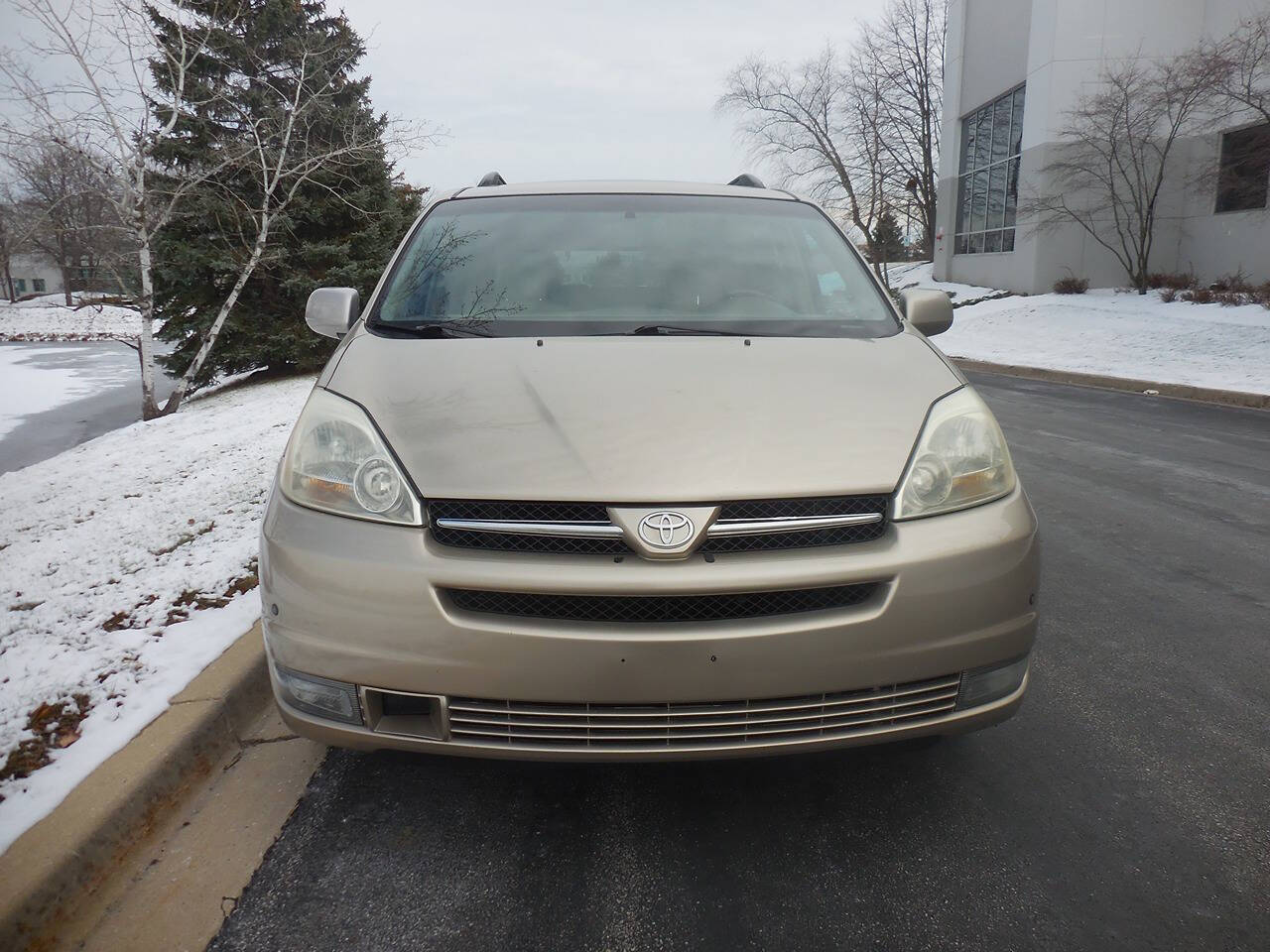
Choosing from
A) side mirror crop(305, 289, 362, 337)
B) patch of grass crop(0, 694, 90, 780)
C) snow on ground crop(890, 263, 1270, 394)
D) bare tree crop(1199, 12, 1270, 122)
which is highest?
bare tree crop(1199, 12, 1270, 122)

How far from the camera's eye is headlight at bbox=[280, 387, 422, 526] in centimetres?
206

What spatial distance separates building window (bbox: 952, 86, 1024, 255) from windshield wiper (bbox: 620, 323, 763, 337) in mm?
26009

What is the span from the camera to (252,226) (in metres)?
14.3

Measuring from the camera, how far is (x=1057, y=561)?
439cm

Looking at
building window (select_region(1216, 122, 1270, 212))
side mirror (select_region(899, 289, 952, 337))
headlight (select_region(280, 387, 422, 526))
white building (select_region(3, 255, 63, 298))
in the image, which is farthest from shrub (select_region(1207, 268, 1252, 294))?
white building (select_region(3, 255, 63, 298))

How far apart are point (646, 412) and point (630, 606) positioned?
1.73ft

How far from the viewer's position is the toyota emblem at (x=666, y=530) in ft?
6.31

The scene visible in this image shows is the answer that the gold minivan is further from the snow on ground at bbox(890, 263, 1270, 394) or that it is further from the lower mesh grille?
the snow on ground at bbox(890, 263, 1270, 394)

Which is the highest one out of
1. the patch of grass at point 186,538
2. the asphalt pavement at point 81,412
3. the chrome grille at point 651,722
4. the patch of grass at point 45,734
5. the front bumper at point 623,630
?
the front bumper at point 623,630

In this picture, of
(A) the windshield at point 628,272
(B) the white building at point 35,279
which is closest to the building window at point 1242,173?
(A) the windshield at point 628,272

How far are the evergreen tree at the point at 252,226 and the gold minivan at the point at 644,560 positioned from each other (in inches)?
489

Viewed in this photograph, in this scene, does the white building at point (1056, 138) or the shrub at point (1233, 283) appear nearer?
the shrub at point (1233, 283)

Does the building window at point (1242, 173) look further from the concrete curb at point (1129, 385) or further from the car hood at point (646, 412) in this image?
the car hood at point (646, 412)

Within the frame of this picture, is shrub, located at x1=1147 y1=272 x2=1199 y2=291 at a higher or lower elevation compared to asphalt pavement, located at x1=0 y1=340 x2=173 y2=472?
higher
